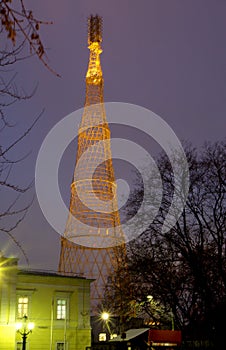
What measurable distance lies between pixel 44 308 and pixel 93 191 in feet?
37.5

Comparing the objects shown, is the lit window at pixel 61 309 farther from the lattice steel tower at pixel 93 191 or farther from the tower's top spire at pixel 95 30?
the tower's top spire at pixel 95 30

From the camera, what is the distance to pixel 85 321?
38.8 metres

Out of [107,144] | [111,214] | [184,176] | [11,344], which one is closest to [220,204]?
[184,176]

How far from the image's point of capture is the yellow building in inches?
1345

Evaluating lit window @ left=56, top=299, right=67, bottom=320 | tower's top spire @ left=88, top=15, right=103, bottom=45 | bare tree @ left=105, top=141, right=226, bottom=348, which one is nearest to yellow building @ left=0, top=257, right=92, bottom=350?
lit window @ left=56, top=299, right=67, bottom=320

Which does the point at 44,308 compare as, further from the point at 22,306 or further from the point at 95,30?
the point at 95,30

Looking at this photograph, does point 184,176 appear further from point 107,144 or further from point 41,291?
point 107,144

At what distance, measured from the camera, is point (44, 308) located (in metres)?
37.0

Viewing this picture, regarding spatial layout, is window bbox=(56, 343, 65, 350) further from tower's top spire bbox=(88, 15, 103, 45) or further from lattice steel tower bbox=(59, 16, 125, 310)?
tower's top spire bbox=(88, 15, 103, 45)

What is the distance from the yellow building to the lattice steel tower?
3.27 meters

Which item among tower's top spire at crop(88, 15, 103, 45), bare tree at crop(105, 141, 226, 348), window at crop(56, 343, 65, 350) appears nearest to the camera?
bare tree at crop(105, 141, 226, 348)

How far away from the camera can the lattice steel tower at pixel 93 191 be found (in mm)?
42000

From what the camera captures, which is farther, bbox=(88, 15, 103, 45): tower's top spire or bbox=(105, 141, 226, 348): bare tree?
bbox=(88, 15, 103, 45): tower's top spire

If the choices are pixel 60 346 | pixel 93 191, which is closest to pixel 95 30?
pixel 93 191
